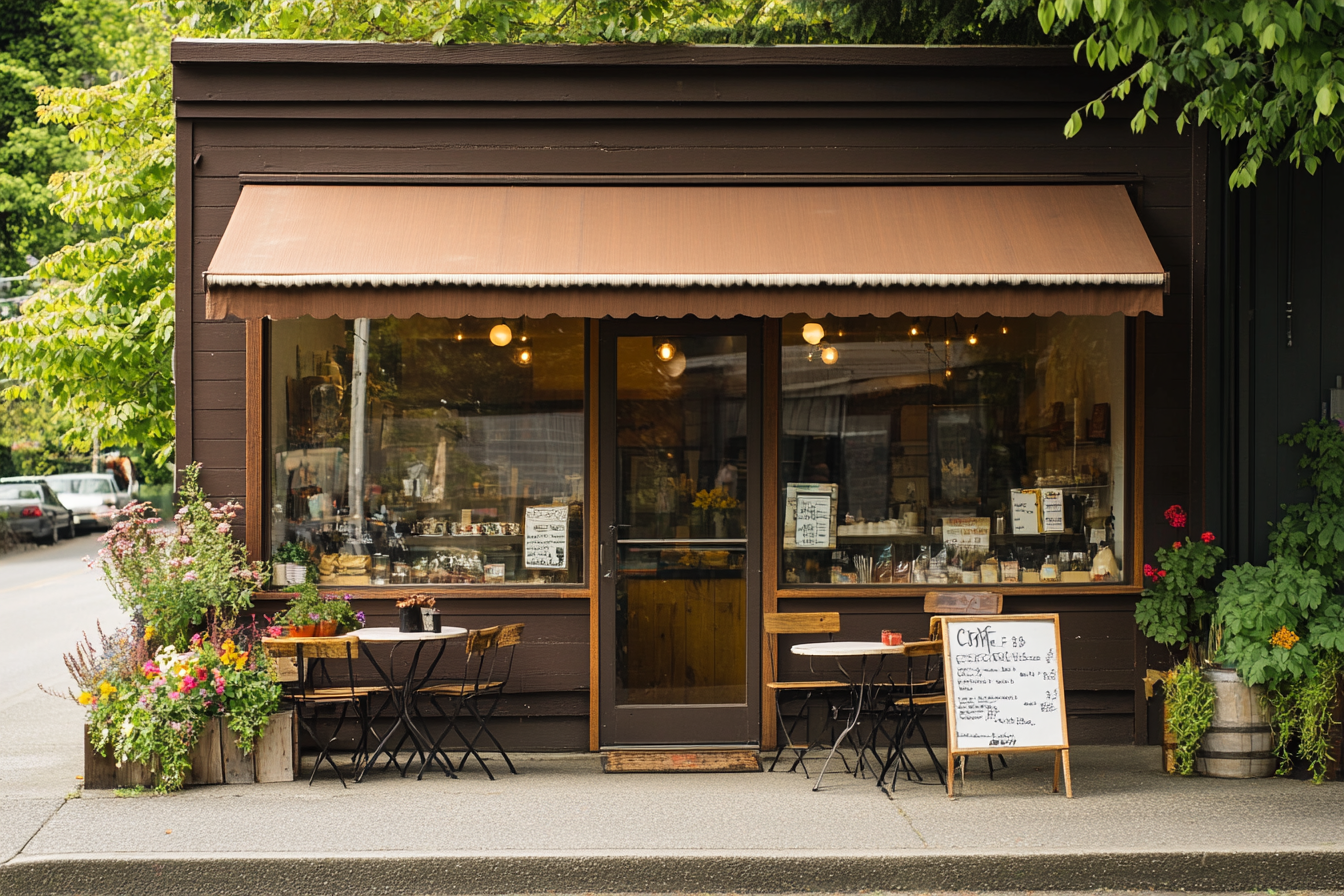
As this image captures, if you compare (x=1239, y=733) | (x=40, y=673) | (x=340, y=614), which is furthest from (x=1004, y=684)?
(x=40, y=673)

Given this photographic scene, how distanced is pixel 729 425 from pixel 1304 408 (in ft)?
11.9

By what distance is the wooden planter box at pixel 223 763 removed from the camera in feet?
20.7

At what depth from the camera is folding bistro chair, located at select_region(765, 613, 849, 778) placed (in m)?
6.91

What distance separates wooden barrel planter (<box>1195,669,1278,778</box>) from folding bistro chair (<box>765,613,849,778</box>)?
2121mm

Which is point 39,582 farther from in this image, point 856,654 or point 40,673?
point 856,654

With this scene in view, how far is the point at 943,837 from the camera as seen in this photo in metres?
5.43

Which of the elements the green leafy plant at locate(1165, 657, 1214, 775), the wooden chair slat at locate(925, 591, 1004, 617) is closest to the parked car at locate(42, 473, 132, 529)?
the wooden chair slat at locate(925, 591, 1004, 617)

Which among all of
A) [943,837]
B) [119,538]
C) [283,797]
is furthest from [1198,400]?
[119,538]

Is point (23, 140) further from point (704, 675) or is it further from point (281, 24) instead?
point (704, 675)

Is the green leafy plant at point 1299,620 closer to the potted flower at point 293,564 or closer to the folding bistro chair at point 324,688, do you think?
the folding bistro chair at point 324,688

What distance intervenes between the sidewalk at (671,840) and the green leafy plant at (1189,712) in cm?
28

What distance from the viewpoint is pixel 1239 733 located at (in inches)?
259

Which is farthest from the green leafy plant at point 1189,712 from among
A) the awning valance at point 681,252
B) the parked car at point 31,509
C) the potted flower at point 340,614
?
the parked car at point 31,509

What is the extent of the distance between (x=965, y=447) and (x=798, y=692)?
1991 millimetres
